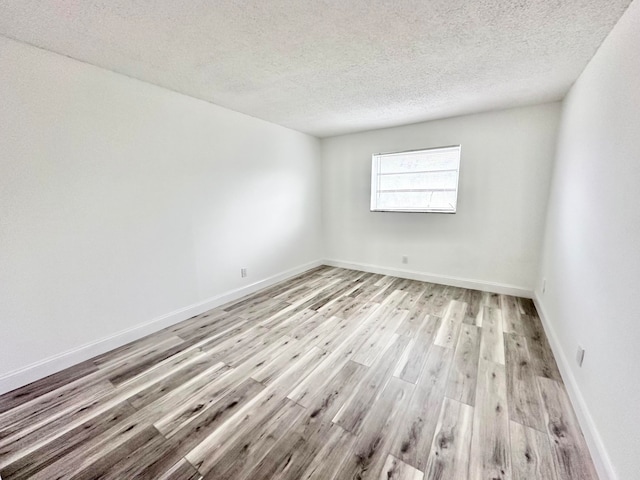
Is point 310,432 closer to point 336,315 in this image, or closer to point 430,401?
point 430,401

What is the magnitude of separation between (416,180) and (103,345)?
165 inches

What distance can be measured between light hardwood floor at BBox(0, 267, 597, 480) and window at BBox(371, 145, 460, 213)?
179 cm

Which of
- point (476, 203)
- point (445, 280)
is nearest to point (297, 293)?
point (445, 280)

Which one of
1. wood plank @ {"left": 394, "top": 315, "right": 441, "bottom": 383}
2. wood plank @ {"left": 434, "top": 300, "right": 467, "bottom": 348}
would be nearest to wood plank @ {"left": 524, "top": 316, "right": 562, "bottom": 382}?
wood plank @ {"left": 434, "top": 300, "right": 467, "bottom": 348}

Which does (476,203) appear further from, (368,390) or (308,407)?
(308,407)

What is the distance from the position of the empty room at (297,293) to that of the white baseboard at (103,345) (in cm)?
2

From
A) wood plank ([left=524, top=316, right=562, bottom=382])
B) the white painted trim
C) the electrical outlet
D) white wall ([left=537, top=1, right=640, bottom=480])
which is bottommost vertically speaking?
wood plank ([left=524, top=316, right=562, bottom=382])

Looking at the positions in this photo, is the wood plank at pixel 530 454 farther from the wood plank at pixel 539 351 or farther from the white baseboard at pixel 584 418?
the wood plank at pixel 539 351

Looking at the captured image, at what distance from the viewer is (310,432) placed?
4.89 feet

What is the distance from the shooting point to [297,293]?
11.8ft

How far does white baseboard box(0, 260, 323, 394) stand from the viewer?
1856 millimetres

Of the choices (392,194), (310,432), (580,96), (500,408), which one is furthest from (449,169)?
(310,432)

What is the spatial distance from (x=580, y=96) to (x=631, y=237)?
1698 millimetres

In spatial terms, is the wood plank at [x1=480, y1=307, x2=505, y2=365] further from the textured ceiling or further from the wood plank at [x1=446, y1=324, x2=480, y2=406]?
the textured ceiling
